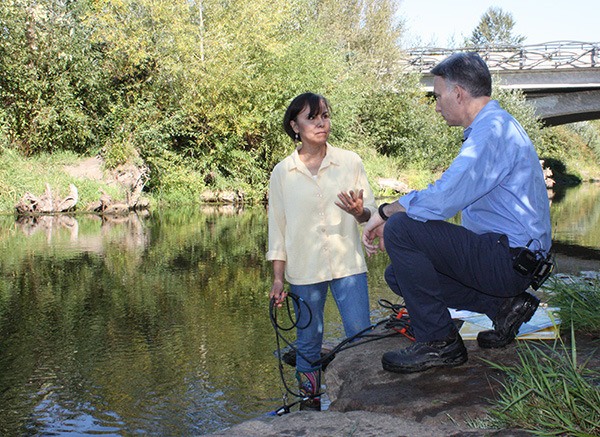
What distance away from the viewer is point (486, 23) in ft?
319

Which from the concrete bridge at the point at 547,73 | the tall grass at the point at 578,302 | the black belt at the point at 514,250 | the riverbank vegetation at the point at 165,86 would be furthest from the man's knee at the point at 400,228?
the concrete bridge at the point at 547,73

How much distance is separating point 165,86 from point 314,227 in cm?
2209

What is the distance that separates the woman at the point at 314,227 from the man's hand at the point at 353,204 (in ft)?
0.14

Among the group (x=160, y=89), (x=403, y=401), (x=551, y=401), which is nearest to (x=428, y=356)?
(x=403, y=401)

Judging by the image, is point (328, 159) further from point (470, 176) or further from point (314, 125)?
point (470, 176)

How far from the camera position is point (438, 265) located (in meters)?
4.01

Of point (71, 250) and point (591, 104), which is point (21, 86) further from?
point (591, 104)

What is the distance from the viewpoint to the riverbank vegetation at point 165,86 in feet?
76.8

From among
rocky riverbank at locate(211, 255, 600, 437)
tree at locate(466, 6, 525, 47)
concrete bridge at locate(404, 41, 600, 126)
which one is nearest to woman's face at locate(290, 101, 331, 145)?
rocky riverbank at locate(211, 255, 600, 437)

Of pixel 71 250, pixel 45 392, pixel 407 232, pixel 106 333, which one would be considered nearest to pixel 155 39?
pixel 71 250

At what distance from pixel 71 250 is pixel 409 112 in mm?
22302

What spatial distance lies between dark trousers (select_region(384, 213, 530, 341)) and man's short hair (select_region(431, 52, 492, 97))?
2.24ft

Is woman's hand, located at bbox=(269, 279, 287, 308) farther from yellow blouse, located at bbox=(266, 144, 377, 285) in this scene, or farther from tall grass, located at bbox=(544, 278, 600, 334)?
tall grass, located at bbox=(544, 278, 600, 334)

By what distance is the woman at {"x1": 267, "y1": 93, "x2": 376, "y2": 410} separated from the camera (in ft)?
15.2
